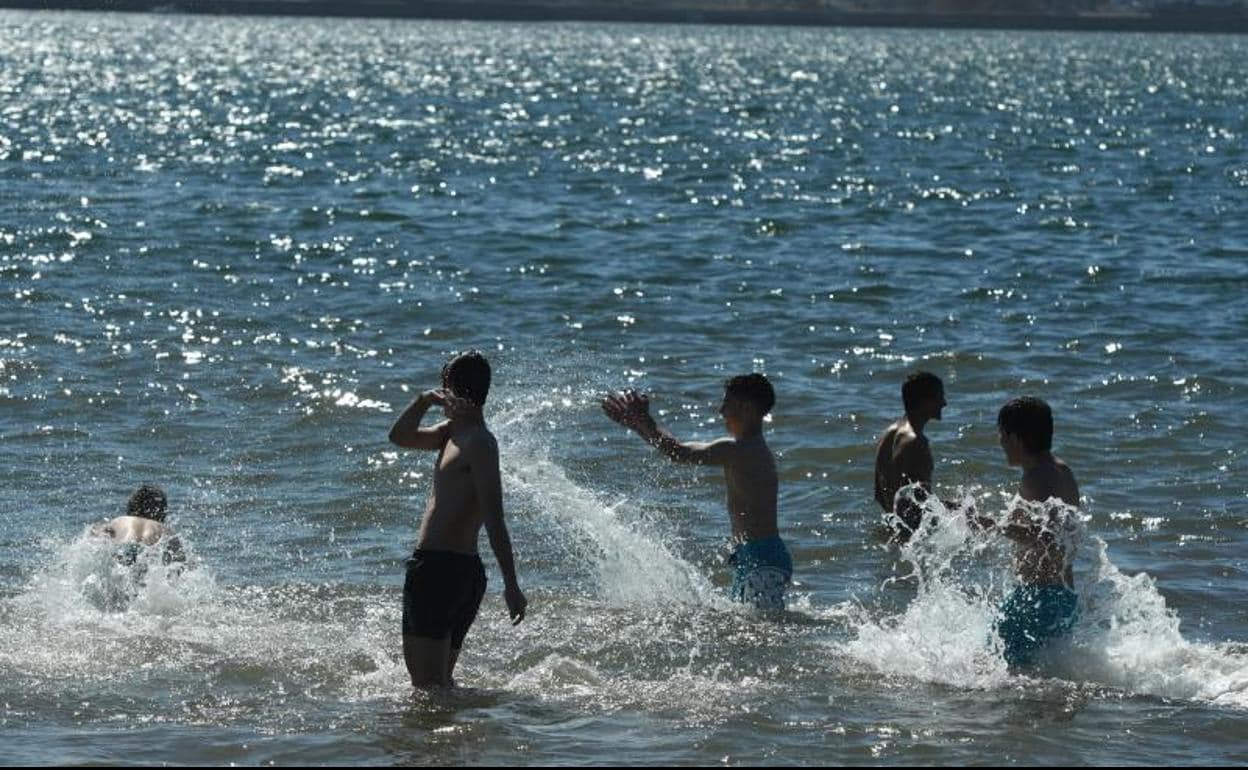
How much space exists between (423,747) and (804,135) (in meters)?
41.8

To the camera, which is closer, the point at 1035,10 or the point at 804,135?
the point at 804,135

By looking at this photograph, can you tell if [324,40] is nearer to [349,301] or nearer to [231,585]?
[349,301]

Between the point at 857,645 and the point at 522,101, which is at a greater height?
the point at 522,101

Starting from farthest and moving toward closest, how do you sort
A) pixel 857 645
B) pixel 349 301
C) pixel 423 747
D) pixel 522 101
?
pixel 522 101 → pixel 349 301 → pixel 857 645 → pixel 423 747

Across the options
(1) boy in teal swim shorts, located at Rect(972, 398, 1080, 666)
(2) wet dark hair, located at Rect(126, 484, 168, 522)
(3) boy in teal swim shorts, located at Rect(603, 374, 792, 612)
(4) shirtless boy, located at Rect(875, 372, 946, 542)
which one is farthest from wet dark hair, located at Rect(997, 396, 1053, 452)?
(2) wet dark hair, located at Rect(126, 484, 168, 522)

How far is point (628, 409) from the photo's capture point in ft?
32.7

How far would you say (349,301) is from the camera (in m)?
21.2

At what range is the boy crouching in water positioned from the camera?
892 centimetres

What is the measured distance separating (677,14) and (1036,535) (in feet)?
432

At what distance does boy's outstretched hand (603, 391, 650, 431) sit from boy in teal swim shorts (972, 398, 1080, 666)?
163cm

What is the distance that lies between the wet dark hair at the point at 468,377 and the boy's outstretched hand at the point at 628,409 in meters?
1.14

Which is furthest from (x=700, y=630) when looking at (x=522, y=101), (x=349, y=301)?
(x=522, y=101)

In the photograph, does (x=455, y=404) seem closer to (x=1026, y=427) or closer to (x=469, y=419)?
(x=469, y=419)

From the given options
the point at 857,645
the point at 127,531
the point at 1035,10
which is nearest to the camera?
the point at 857,645
